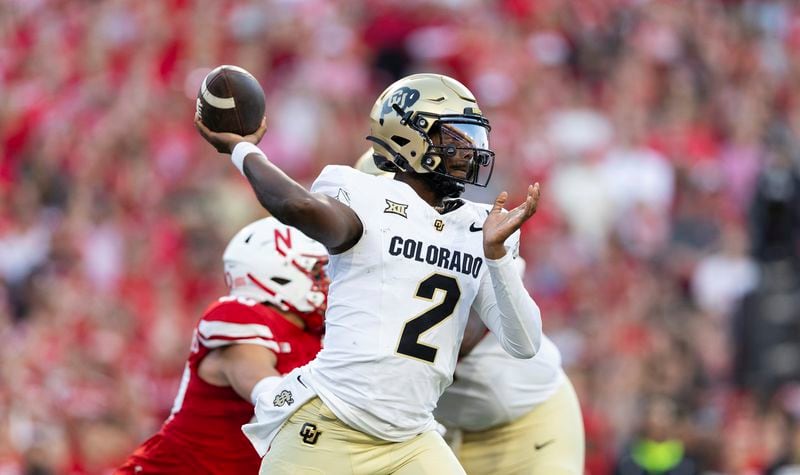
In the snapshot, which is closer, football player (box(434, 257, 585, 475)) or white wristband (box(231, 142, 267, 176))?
white wristband (box(231, 142, 267, 176))

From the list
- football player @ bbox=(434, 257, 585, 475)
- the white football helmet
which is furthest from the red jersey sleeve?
football player @ bbox=(434, 257, 585, 475)

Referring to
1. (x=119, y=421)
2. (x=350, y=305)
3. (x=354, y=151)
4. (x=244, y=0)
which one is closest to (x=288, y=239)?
(x=350, y=305)

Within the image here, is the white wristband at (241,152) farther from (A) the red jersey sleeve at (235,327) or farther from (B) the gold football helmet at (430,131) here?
(A) the red jersey sleeve at (235,327)

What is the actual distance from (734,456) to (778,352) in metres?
1.26

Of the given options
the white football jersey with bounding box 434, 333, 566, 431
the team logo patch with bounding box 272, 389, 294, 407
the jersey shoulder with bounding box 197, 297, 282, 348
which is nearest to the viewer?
the team logo patch with bounding box 272, 389, 294, 407

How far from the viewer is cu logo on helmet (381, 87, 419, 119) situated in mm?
4844

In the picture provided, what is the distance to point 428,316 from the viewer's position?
467 centimetres

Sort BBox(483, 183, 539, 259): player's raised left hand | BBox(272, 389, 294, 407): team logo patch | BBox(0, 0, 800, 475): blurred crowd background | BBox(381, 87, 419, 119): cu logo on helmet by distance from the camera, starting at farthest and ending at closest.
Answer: BBox(0, 0, 800, 475): blurred crowd background
BBox(381, 87, 419, 119): cu logo on helmet
BBox(272, 389, 294, 407): team logo patch
BBox(483, 183, 539, 259): player's raised left hand

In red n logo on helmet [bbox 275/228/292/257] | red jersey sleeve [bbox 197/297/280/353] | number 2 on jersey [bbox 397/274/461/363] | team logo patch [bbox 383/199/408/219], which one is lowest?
red jersey sleeve [bbox 197/297/280/353]

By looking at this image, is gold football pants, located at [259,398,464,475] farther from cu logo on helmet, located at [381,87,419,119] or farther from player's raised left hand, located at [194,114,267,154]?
cu logo on helmet, located at [381,87,419,119]

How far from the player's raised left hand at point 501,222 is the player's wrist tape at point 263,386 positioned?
1.03m

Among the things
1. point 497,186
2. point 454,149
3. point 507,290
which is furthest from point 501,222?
point 497,186

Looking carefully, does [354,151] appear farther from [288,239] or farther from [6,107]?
[288,239]

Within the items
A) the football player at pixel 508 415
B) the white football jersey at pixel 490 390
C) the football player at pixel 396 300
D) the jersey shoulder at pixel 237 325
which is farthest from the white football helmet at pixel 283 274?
the football player at pixel 396 300
